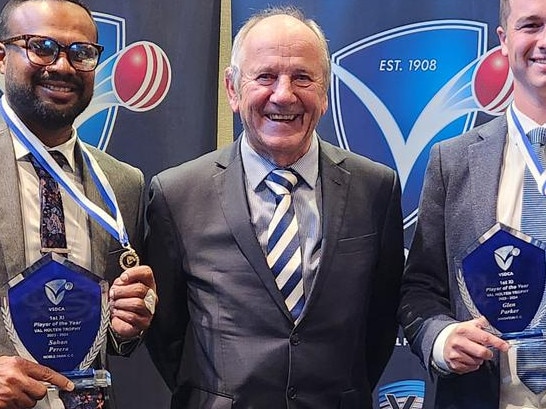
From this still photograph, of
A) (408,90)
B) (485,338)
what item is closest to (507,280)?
(485,338)

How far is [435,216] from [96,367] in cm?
89

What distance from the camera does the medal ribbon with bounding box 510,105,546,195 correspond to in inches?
72.6

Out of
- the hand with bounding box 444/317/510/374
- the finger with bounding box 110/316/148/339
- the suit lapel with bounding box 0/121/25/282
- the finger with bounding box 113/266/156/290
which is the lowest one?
the finger with bounding box 110/316/148/339

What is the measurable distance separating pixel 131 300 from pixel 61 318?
0.54ft

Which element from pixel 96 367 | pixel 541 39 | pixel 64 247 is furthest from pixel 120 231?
pixel 541 39

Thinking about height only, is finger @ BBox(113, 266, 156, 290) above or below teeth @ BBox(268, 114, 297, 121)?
below

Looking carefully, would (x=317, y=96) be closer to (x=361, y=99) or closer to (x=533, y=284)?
(x=533, y=284)

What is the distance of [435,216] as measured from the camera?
81.0 inches

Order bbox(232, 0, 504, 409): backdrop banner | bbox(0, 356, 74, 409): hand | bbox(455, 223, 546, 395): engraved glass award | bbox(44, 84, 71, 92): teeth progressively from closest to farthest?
bbox(0, 356, 74, 409): hand, bbox(455, 223, 546, 395): engraved glass award, bbox(44, 84, 71, 92): teeth, bbox(232, 0, 504, 409): backdrop banner

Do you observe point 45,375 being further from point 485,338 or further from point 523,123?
point 523,123

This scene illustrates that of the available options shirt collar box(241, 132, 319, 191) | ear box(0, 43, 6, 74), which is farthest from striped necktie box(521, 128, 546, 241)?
ear box(0, 43, 6, 74)

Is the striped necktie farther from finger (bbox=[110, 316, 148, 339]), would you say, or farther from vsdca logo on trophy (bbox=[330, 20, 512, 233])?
vsdca logo on trophy (bbox=[330, 20, 512, 233])

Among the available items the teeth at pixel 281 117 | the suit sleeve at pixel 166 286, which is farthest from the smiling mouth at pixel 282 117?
the suit sleeve at pixel 166 286

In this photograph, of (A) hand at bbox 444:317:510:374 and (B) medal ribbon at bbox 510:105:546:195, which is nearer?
(A) hand at bbox 444:317:510:374
